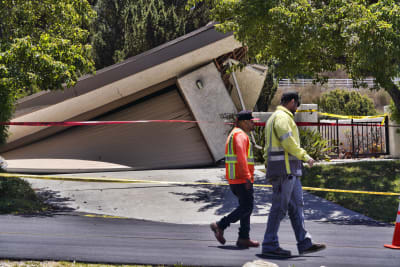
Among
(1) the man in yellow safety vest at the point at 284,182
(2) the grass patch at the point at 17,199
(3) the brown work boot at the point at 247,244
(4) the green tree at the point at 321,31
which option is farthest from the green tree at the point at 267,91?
(1) the man in yellow safety vest at the point at 284,182

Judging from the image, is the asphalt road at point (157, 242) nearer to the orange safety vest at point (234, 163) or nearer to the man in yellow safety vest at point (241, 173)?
the man in yellow safety vest at point (241, 173)

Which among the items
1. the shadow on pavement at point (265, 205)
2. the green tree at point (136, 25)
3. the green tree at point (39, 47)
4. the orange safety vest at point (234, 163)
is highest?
the green tree at point (136, 25)

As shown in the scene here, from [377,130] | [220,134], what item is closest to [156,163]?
[220,134]

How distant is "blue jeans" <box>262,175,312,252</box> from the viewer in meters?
5.32

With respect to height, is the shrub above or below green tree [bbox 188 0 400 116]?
below

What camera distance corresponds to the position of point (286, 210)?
536 cm

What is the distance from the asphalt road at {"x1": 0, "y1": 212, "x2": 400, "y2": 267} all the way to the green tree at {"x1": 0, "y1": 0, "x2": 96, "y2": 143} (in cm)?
284

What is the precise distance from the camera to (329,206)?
31.2ft

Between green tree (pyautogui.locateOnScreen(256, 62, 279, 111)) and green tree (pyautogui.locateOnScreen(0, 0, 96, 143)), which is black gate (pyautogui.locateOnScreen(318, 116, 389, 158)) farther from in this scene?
green tree (pyautogui.locateOnScreen(0, 0, 96, 143))

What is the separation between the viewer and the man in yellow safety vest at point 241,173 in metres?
5.64

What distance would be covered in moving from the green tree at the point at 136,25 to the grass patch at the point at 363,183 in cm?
1014

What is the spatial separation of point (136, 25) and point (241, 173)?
15831 millimetres

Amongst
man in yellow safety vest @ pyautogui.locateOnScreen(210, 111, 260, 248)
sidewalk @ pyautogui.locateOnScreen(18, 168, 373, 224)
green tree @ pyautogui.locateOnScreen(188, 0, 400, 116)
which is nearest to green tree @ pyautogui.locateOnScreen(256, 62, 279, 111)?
green tree @ pyautogui.locateOnScreen(188, 0, 400, 116)

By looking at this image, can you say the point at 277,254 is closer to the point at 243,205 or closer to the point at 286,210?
the point at 286,210
